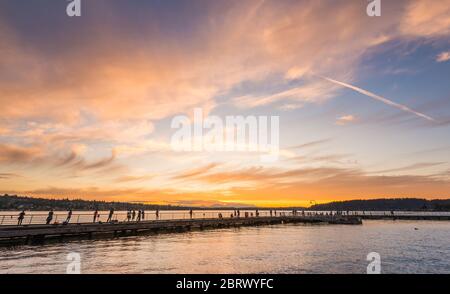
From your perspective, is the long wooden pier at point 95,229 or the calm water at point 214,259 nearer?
the calm water at point 214,259

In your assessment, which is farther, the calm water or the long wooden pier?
the long wooden pier

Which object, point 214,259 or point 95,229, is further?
point 95,229

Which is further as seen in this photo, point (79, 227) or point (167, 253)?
point (79, 227)

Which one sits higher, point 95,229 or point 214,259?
point 95,229

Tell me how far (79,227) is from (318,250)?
3661 cm

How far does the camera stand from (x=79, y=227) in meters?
A: 53.8
